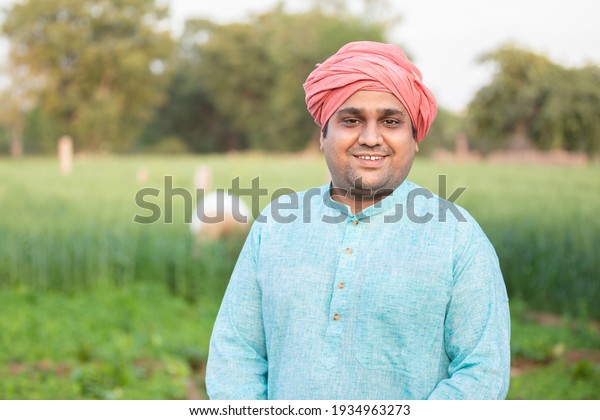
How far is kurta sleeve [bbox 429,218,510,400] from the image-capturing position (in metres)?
1.34

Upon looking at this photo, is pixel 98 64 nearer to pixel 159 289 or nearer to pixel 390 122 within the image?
pixel 159 289

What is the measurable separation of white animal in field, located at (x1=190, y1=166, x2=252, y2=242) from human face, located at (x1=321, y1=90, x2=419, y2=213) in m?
4.72

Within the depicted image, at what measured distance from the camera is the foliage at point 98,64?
2041cm

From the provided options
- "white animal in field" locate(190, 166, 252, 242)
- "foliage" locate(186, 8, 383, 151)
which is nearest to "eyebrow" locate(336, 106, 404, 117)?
"white animal in field" locate(190, 166, 252, 242)

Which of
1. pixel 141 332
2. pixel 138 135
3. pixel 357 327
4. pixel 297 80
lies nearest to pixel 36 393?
pixel 141 332

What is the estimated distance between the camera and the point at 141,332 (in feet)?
14.9

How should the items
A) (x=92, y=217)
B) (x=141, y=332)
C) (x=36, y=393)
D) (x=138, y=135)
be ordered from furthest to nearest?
(x=138, y=135), (x=92, y=217), (x=141, y=332), (x=36, y=393)

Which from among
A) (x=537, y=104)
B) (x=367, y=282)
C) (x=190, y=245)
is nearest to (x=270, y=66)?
(x=537, y=104)

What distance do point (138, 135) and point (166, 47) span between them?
113 inches

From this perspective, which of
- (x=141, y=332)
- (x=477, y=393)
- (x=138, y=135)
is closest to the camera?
(x=477, y=393)

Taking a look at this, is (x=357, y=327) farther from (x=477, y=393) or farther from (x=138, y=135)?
(x=138, y=135)

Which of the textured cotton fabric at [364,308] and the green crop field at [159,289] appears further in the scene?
the green crop field at [159,289]

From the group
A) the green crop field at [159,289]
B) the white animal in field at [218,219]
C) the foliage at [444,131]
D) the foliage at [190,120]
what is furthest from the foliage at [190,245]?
the foliage at [190,120]

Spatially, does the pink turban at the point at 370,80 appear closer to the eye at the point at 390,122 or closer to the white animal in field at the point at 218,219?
the eye at the point at 390,122
